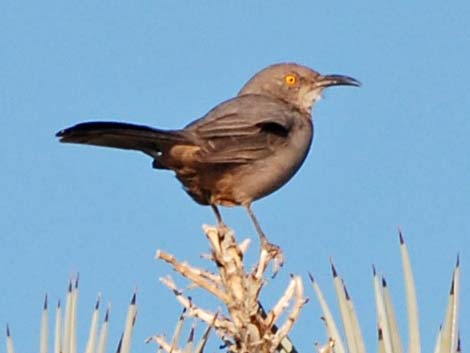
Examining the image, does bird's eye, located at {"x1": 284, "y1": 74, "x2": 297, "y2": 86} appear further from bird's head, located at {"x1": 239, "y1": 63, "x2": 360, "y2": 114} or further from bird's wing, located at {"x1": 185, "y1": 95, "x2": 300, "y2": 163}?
bird's wing, located at {"x1": 185, "y1": 95, "x2": 300, "y2": 163}

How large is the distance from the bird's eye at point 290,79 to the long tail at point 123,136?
64.2 inches

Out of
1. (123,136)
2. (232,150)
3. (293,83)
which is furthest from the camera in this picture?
(293,83)

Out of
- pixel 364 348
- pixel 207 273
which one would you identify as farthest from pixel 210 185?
pixel 364 348

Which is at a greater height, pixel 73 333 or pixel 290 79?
pixel 290 79

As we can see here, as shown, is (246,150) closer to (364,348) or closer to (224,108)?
(224,108)

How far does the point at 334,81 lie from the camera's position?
6809 millimetres

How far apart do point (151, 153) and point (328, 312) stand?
11.7ft

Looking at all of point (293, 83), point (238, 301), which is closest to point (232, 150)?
point (293, 83)

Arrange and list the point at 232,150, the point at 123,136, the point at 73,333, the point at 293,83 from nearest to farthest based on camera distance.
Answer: the point at 73,333
the point at 123,136
the point at 232,150
the point at 293,83

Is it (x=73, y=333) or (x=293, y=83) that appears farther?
(x=293, y=83)

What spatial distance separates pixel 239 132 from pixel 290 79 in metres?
1.41

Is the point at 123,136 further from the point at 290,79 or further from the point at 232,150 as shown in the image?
the point at 290,79

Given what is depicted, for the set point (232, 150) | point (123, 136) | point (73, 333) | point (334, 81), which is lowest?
point (73, 333)

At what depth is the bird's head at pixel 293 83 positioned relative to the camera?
6691 millimetres
